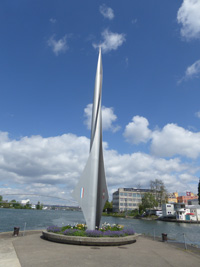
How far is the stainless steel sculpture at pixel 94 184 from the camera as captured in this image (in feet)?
59.6

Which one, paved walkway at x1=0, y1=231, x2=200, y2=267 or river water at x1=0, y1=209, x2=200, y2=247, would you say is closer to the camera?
paved walkway at x1=0, y1=231, x2=200, y2=267

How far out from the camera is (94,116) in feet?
69.5

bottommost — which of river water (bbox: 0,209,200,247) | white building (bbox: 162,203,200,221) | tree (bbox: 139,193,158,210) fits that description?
river water (bbox: 0,209,200,247)

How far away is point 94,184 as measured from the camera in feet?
61.0

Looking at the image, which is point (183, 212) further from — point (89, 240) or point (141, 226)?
point (89, 240)

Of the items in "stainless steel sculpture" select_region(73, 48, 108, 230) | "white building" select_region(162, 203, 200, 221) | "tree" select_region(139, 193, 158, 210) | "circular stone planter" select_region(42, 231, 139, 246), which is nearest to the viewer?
"circular stone planter" select_region(42, 231, 139, 246)

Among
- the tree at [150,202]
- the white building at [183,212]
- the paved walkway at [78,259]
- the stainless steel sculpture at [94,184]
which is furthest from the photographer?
the tree at [150,202]

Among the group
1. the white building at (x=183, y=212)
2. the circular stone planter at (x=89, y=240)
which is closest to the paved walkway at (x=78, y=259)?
the circular stone planter at (x=89, y=240)

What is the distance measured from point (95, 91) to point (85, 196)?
440 inches

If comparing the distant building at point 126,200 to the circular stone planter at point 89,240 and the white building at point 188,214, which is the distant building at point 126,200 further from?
the circular stone planter at point 89,240

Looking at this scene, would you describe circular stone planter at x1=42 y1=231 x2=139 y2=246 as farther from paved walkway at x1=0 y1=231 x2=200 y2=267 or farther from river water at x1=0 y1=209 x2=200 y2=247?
river water at x1=0 y1=209 x2=200 y2=247

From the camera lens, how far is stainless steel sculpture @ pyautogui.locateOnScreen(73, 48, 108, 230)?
18.2 metres

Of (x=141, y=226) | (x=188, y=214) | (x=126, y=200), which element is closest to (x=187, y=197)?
(x=126, y=200)

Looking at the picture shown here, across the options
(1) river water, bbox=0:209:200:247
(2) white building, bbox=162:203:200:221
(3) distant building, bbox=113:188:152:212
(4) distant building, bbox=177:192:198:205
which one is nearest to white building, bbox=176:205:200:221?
(2) white building, bbox=162:203:200:221
